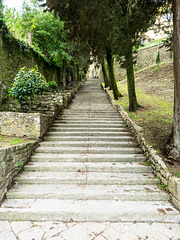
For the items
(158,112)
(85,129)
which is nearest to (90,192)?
(85,129)

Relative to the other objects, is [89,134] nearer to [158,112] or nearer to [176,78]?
[176,78]

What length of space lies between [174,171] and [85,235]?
215 centimetres

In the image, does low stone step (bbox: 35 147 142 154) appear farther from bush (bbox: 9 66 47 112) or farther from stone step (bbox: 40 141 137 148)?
bush (bbox: 9 66 47 112)

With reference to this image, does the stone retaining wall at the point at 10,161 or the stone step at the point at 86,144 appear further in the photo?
the stone step at the point at 86,144

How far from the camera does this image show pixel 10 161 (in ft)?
10.1

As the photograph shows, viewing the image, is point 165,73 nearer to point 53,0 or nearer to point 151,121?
point 151,121

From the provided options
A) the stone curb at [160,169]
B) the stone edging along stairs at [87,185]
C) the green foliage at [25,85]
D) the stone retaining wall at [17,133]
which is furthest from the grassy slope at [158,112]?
the green foliage at [25,85]

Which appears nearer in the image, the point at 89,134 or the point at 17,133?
the point at 17,133

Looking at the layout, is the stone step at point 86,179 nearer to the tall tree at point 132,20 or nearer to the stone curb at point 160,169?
the stone curb at point 160,169

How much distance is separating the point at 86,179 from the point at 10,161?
1752 millimetres

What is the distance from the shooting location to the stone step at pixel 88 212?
7.88ft

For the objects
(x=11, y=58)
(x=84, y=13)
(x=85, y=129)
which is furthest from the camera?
(x=11, y=58)

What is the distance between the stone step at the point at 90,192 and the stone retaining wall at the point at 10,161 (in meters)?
0.20

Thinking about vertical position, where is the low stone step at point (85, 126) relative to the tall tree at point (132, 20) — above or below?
below
